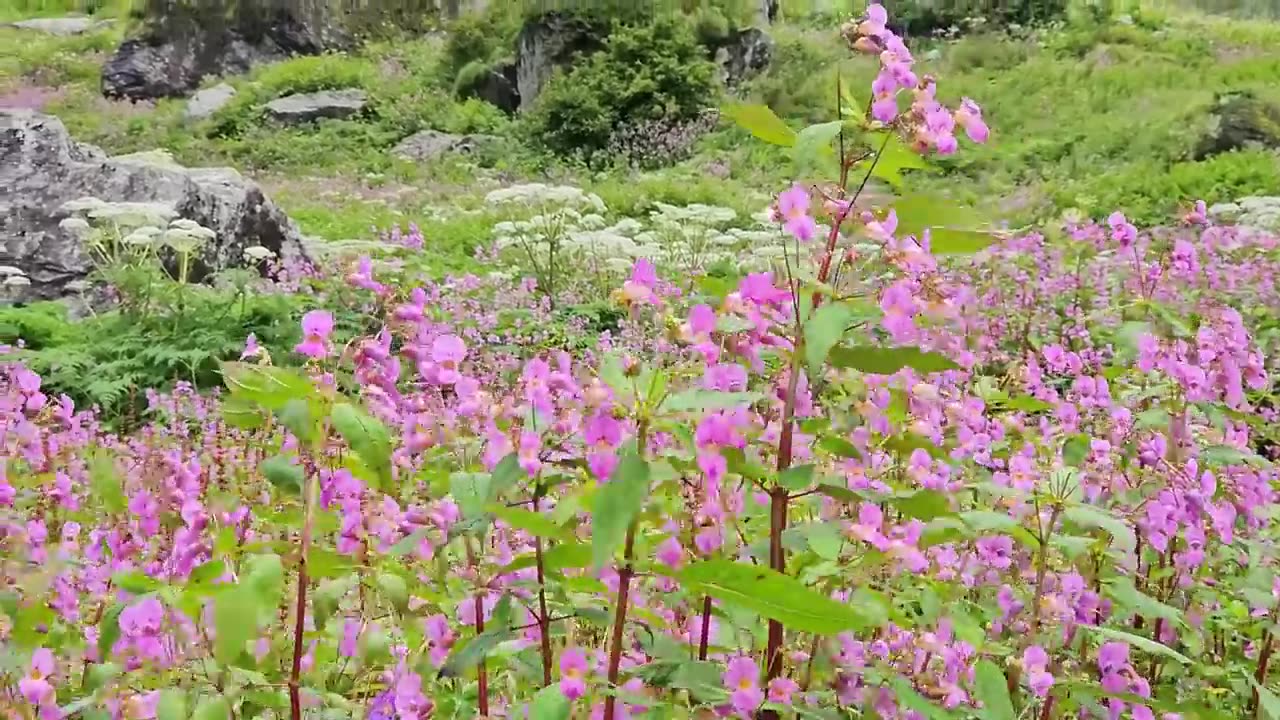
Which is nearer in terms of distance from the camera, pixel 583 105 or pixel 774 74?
pixel 583 105

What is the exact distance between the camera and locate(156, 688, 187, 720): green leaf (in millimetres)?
1079

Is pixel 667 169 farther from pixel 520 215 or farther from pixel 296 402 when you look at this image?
pixel 296 402

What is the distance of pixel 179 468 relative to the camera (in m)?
1.68

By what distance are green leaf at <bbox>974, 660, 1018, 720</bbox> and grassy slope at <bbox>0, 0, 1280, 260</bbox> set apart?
836 centimetres

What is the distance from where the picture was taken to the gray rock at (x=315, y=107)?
63.5 ft

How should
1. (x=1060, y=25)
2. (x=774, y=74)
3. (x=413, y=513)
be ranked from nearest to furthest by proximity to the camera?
(x=413, y=513)
(x=774, y=74)
(x=1060, y=25)

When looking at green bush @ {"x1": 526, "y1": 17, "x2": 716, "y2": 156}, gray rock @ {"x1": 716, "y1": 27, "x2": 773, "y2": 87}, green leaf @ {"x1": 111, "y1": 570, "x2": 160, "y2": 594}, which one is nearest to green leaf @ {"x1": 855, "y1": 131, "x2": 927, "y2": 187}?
green leaf @ {"x1": 111, "y1": 570, "x2": 160, "y2": 594}

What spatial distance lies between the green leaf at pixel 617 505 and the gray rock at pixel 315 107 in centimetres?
1943

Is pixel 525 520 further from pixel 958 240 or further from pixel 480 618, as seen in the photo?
pixel 958 240

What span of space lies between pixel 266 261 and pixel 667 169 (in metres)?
7.68

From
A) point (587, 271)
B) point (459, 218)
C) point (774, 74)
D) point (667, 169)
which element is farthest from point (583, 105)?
point (587, 271)

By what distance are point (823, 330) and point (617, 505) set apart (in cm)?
28

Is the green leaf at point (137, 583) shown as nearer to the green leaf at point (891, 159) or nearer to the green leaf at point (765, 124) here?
the green leaf at point (765, 124)

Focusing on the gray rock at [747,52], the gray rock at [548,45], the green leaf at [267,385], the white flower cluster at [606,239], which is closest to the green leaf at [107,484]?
the green leaf at [267,385]
